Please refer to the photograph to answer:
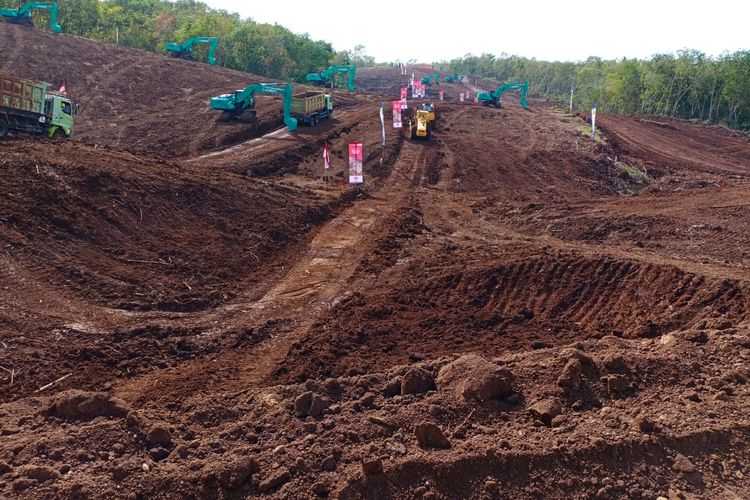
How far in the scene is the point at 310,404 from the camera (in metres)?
6.15

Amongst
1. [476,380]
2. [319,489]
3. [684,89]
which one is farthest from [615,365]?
[684,89]

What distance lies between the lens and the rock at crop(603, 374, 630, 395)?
6426 millimetres

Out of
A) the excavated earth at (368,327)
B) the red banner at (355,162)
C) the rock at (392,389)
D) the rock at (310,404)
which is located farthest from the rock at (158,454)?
the red banner at (355,162)

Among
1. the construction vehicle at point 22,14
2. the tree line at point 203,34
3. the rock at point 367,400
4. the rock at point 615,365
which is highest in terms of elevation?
the tree line at point 203,34

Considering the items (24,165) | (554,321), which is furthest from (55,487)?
(24,165)

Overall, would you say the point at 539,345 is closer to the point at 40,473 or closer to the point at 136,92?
the point at 40,473

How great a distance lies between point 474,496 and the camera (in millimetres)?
5004

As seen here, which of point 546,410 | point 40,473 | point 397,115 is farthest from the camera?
point 397,115

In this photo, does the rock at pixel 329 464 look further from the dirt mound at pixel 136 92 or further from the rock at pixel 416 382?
the dirt mound at pixel 136 92

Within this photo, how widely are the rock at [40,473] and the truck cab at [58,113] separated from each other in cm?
1969

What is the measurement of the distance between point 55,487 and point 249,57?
200ft

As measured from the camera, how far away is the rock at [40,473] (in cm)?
501

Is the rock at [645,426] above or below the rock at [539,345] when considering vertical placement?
above

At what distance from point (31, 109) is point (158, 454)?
750 inches
